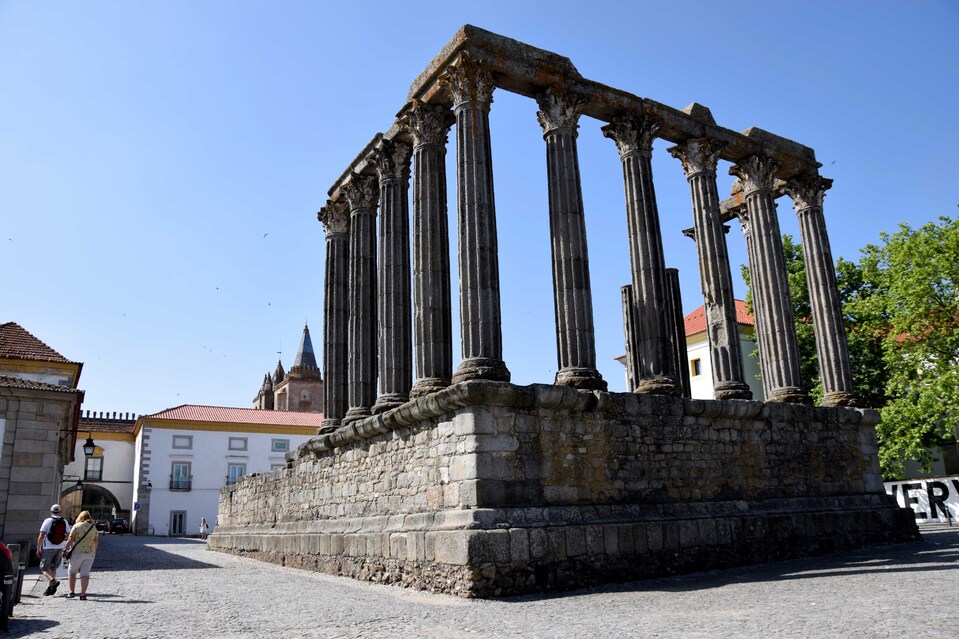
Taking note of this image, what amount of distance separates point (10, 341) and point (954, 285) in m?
29.5

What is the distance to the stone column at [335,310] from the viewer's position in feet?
59.1

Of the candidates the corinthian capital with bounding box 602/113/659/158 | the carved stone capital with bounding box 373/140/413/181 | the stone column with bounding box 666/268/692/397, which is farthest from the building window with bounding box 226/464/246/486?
the corinthian capital with bounding box 602/113/659/158

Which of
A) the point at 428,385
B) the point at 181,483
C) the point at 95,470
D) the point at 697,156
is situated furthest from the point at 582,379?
the point at 95,470

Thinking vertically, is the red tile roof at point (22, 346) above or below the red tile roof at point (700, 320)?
below

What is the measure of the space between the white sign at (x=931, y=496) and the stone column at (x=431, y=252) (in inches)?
656

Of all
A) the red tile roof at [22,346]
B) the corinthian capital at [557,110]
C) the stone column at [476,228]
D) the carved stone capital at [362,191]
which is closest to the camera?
the stone column at [476,228]

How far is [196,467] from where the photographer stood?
47.2 meters

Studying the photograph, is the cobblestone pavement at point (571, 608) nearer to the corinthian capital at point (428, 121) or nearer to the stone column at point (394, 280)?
the stone column at point (394, 280)

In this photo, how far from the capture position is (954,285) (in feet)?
82.1

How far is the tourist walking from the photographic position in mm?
10914

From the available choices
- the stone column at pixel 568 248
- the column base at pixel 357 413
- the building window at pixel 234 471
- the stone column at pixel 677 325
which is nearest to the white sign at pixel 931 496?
the stone column at pixel 677 325

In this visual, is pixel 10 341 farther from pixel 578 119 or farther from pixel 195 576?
pixel 578 119

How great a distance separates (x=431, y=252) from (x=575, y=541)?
559 cm

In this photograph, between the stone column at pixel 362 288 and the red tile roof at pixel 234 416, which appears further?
the red tile roof at pixel 234 416
